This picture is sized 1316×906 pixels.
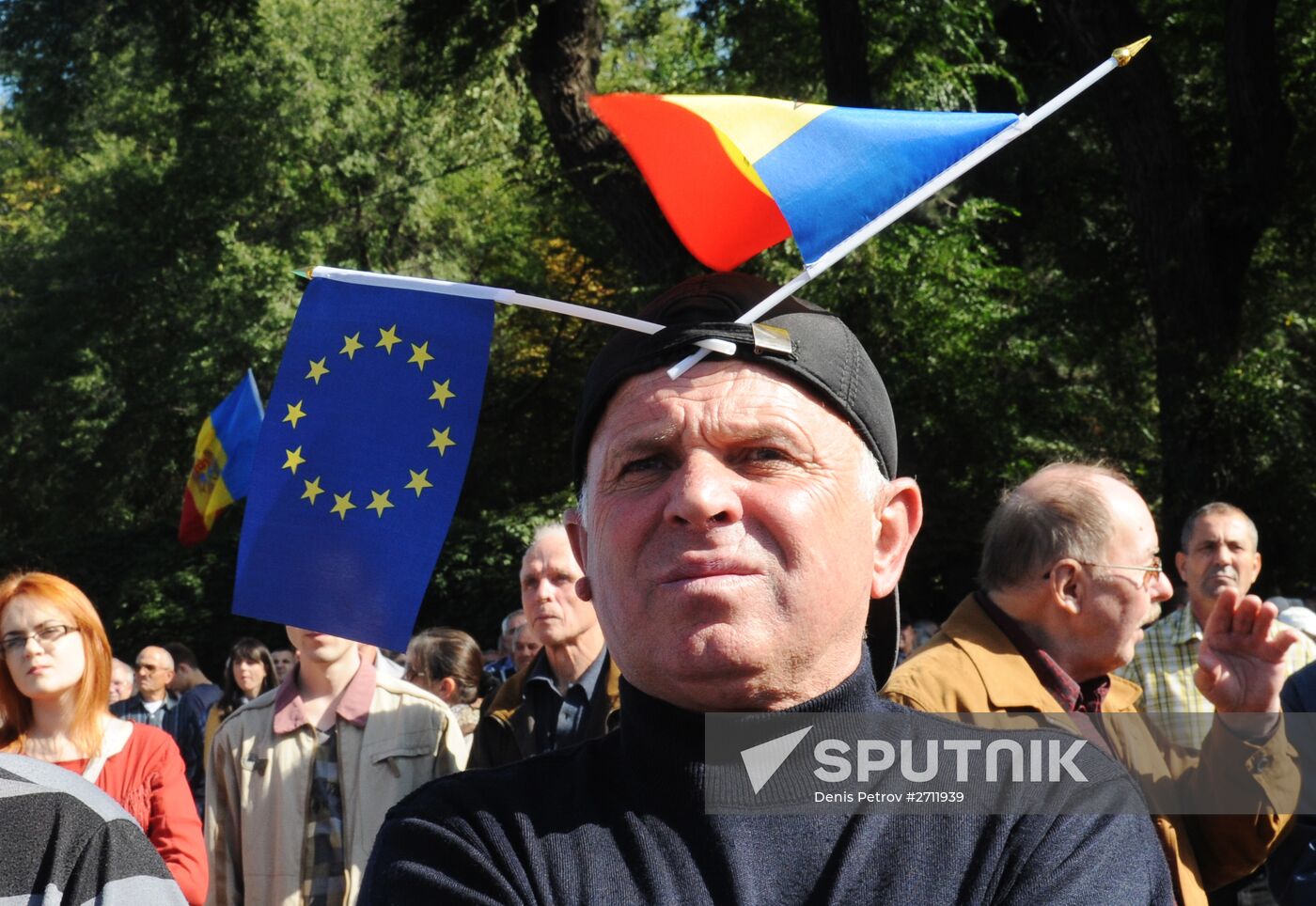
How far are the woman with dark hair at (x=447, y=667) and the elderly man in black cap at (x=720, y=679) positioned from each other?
5.74m

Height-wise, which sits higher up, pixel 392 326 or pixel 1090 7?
pixel 1090 7

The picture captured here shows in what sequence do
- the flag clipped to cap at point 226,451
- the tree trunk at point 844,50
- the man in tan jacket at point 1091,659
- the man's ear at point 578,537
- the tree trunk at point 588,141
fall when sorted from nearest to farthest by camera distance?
the man's ear at point 578,537 → the man in tan jacket at point 1091,659 → the flag clipped to cap at point 226,451 → the tree trunk at point 588,141 → the tree trunk at point 844,50

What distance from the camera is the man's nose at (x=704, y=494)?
6.15ft

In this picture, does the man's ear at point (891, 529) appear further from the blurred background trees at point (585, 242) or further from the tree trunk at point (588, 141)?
the tree trunk at point (588, 141)

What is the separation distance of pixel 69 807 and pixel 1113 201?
52.8 feet

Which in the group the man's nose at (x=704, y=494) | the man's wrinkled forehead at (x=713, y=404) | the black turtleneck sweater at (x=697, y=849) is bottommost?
the black turtleneck sweater at (x=697, y=849)

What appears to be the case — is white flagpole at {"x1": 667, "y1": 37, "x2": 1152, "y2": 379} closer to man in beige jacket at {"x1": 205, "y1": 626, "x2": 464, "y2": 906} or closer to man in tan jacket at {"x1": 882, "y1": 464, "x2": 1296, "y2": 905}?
man in tan jacket at {"x1": 882, "y1": 464, "x2": 1296, "y2": 905}

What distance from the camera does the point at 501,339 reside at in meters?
24.9

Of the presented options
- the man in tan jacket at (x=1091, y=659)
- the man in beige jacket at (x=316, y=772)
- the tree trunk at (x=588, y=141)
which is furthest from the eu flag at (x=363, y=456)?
the tree trunk at (x=588, y=141)

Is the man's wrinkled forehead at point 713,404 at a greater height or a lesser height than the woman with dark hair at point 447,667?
greater

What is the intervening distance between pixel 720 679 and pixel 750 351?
434 millimetres

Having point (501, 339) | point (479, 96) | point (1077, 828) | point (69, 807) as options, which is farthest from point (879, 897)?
point (501, 339)

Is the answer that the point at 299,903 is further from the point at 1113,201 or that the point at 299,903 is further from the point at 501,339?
the point at 501,339

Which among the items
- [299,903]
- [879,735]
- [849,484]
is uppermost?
[849,484]
